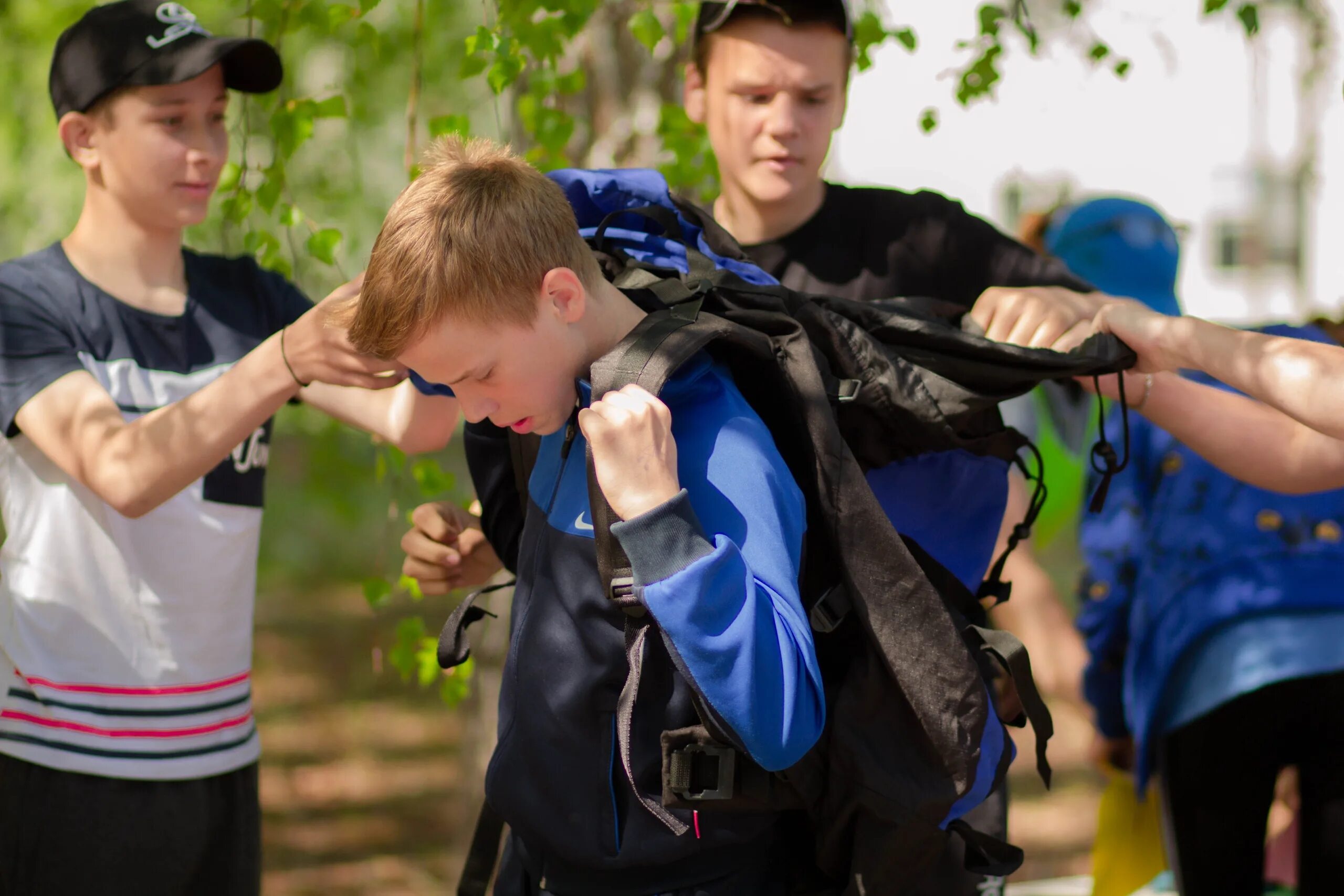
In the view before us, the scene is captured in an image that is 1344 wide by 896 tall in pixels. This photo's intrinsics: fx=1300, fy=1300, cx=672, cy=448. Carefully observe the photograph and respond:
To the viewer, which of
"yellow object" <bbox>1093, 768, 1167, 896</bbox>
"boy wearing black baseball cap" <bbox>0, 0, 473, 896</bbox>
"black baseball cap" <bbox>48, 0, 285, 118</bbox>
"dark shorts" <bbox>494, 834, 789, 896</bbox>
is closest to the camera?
"dark shorts" <bbox>494, 834, 789, 896</bbox>

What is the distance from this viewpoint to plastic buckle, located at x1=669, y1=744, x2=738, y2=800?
1.68 metres

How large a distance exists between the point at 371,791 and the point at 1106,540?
208 inches

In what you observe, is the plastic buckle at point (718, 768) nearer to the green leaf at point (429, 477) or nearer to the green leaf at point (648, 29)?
the green leaf at point (429, 477)

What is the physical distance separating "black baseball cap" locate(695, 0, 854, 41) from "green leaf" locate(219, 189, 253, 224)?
1.22 meters

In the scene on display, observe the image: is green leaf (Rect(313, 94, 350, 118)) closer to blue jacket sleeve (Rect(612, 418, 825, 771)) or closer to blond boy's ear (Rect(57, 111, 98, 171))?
blond boy's ear (Rect(57, 111, 98, 171))

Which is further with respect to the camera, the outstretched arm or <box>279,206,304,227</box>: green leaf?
<box>279,206,304,227</box>: green leaf

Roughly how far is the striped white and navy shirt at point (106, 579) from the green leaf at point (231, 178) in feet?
2.32

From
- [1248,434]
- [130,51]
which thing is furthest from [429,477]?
[1248,434]

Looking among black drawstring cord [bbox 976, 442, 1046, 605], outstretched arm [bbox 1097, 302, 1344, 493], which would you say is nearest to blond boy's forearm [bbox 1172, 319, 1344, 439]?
outstretched arm [bbox 1097, 302, 1344, 493]

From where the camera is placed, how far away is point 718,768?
1689 millimetres

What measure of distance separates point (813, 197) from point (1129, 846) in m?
1.98

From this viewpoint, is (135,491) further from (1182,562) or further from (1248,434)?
(1182,562)

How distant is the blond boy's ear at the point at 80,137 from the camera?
100 inches

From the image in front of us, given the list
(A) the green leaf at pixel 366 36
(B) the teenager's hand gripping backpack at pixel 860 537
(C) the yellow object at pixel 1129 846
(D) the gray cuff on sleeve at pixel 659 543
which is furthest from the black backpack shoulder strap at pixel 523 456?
(C) the yellow object at pixel 1129 846
